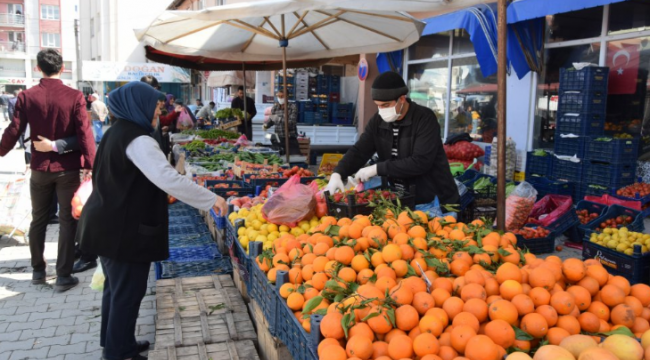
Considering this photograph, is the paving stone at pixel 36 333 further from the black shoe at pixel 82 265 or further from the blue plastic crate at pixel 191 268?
the black shoe at pixel 82 265

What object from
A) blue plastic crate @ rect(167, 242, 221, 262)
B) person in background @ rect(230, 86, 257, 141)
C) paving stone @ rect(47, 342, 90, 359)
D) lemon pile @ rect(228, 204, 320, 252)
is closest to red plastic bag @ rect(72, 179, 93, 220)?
blue plastic crate @ rect(167, 242, 221, 262)

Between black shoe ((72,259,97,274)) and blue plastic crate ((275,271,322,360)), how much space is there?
3.86 metres

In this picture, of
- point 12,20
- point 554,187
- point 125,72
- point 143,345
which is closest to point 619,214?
point 554,187

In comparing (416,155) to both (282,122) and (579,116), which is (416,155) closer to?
(579,116)

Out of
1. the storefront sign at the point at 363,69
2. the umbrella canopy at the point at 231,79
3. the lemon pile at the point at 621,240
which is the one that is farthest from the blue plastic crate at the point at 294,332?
the umbrella canopy at the point at 231,79

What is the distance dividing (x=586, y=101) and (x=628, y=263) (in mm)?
3308

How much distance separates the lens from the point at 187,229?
6.07 m

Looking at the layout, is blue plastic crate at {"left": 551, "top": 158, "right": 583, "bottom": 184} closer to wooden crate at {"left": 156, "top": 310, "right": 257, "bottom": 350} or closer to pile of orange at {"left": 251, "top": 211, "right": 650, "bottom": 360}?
pile of orange at {"left": 251, "top": 211, "right": 650, "bottom": 360}

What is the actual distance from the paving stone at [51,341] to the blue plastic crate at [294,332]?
2.43 meters

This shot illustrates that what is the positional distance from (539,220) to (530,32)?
366 centimetres

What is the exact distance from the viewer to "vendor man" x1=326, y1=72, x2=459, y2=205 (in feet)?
13.1

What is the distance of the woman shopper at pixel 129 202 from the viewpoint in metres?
3.13

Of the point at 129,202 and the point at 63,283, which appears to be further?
the point at 63,283

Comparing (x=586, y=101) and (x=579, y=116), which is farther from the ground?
(x=586, y=101)
